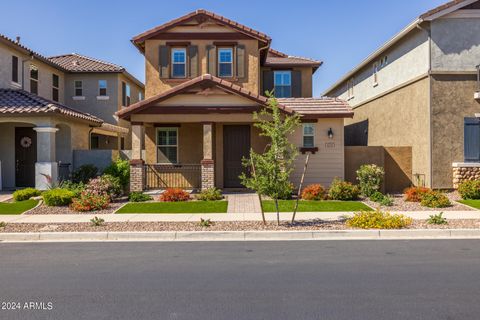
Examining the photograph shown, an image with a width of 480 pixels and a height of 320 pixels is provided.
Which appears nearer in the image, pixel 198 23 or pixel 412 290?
pixel 412 290

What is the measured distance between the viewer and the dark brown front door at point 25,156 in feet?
65.5

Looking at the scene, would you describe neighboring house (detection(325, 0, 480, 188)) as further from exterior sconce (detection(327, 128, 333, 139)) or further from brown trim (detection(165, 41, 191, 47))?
brown trim (detection(165, 41, 191, 47))

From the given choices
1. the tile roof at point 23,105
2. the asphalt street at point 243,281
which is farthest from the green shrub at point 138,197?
the asphalt street at point 243,281

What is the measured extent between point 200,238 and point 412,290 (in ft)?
17.5

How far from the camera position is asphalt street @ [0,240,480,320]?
5.16 meters

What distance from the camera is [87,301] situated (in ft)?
18.1

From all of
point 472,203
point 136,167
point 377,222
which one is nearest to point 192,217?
point 377,222

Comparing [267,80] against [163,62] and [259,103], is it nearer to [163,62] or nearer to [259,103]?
[163,62]

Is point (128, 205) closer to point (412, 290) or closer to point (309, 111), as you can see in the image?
point (309, 111)

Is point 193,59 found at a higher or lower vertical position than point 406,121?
higher

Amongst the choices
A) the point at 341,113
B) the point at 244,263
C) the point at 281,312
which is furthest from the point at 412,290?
the point at 341,113

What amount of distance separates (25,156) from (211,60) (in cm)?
983

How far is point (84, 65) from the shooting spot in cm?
2553

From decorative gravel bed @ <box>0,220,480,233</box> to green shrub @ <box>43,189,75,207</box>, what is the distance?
307 cm
